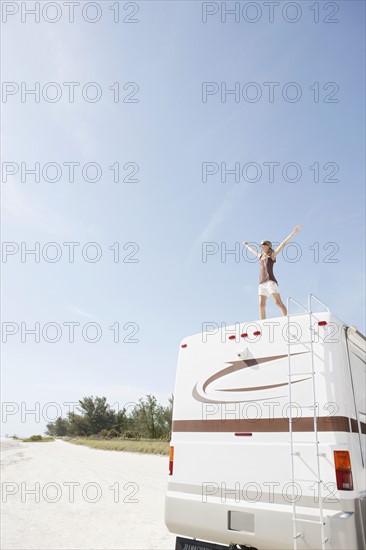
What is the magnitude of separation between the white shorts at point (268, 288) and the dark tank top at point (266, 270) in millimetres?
103

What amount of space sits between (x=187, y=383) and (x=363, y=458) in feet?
8.40

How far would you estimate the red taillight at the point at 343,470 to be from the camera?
4523 millimetres

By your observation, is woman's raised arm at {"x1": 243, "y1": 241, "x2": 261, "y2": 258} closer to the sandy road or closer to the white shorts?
the white shorts

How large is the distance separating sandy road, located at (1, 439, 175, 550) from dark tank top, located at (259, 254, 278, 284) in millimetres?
5223

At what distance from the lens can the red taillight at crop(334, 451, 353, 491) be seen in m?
4.52

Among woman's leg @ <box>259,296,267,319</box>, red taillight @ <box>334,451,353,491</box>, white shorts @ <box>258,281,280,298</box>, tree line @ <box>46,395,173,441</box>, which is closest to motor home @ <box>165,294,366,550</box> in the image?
red taillight @ <box>334,451,353,491</box>

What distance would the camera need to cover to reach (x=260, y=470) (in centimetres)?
517

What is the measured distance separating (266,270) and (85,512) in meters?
7.53

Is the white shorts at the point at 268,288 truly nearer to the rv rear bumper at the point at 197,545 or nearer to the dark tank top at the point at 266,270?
the dark tank top at the point at 266,270

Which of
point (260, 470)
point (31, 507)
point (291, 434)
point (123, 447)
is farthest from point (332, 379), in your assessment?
point (123, 447)

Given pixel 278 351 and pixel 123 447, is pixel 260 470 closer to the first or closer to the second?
pixel 278 351

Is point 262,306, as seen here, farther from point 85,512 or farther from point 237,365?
point 85,512

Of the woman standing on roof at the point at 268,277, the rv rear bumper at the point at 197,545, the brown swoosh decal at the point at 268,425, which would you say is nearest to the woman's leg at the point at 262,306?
the woman standing on roof at the point at 268,277

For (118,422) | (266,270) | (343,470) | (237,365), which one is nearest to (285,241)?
(266,270)
